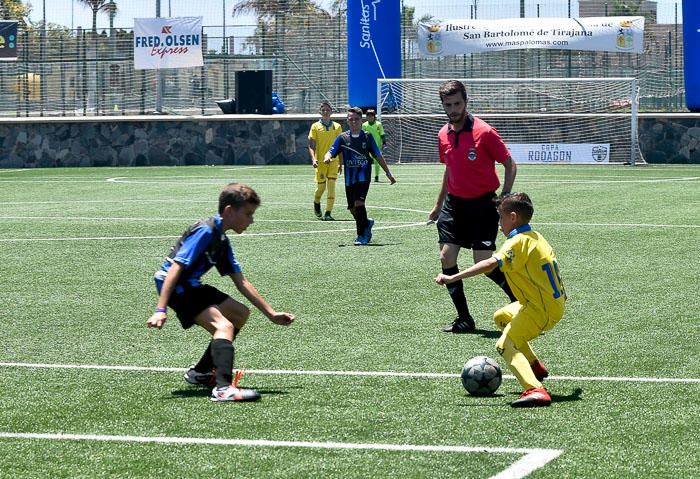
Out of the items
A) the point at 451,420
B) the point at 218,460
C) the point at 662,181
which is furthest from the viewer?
the point at 662,181

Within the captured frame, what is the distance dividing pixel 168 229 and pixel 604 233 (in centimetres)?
641

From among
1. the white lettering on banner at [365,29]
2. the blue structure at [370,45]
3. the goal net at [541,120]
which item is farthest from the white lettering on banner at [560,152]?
the white lettering on banner at [365,29]

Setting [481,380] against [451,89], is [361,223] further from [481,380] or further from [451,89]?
[481,380]

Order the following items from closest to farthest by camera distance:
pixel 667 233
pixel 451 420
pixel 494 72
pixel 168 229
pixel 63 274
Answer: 1. pixel 451 420
2. pixel 63 274
3. pixel 667 233
4. pixel 168 229
5. pixel 494 72

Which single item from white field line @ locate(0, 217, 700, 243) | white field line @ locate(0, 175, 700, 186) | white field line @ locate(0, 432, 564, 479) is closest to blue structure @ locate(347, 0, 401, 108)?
white field line @ locate(0, 175, 700, 186)

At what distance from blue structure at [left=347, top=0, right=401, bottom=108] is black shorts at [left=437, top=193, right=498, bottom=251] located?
96.4ft

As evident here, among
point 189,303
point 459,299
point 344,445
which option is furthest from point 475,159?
point 344,445

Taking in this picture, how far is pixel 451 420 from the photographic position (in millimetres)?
6988

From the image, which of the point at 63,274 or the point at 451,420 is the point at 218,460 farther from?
the point at 63,274

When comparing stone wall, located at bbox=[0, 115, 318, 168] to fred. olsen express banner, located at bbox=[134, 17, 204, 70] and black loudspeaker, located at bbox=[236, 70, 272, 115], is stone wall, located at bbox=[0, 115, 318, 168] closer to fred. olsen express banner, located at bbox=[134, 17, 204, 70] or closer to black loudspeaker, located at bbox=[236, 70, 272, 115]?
black loudspeaker, located at bbox=[236, 70, 272, 115]

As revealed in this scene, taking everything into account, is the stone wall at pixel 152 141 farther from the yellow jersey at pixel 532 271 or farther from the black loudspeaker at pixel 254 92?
the yellow jersey at pixel 532 271

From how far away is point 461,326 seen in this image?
10.2 meters

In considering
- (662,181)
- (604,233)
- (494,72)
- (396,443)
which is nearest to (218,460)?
(396,443)

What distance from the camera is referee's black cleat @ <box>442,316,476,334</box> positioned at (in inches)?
402
